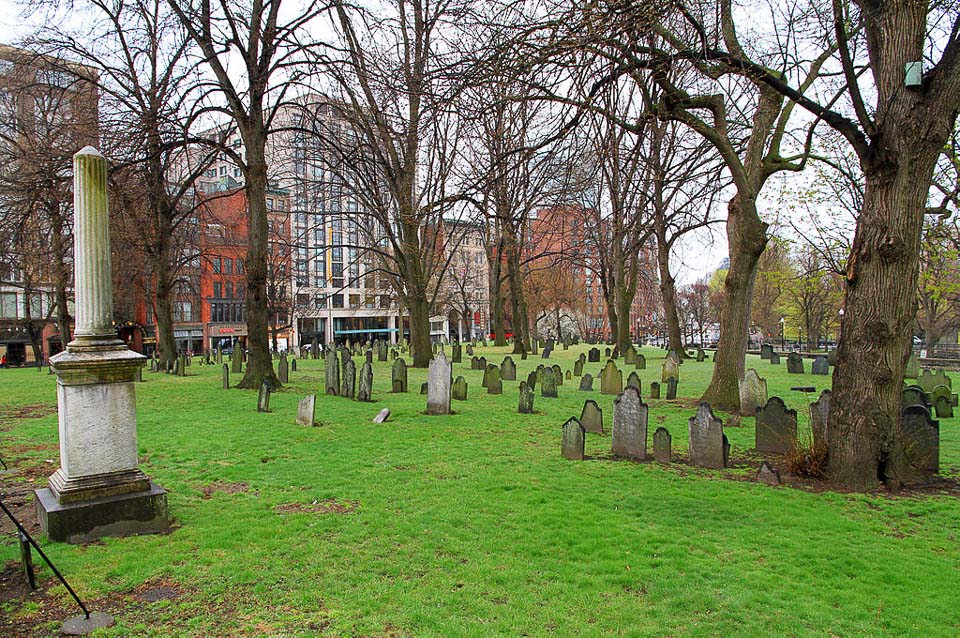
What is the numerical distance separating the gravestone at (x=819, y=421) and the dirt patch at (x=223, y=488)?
6561 millimetres

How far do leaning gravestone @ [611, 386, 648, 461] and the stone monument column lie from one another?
18.1 feet

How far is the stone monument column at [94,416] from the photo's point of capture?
464 centimetres

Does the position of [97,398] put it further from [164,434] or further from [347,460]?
[164,434]

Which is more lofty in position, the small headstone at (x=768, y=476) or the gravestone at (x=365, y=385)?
the gravestone at (x=365, y=385)

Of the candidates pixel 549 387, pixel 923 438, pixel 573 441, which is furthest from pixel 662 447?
Result: pixel 549 387

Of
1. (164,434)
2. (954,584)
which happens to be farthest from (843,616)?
(164,434)

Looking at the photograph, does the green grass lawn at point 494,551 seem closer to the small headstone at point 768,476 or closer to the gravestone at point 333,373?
the small headstone at point 768,476

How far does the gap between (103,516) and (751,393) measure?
10.7 meters

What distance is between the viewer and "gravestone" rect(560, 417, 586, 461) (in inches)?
308

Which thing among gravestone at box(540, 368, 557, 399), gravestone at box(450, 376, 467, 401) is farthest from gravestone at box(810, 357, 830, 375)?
gravestone at box(450, 376, 467, 401)

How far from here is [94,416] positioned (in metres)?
4.73

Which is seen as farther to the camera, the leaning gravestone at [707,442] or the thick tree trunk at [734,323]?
the thick tree trunk at [734,323]

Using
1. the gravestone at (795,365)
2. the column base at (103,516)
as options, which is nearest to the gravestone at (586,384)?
Result: the gravestone at (795,365)

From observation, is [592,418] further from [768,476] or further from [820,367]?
[820,367]
